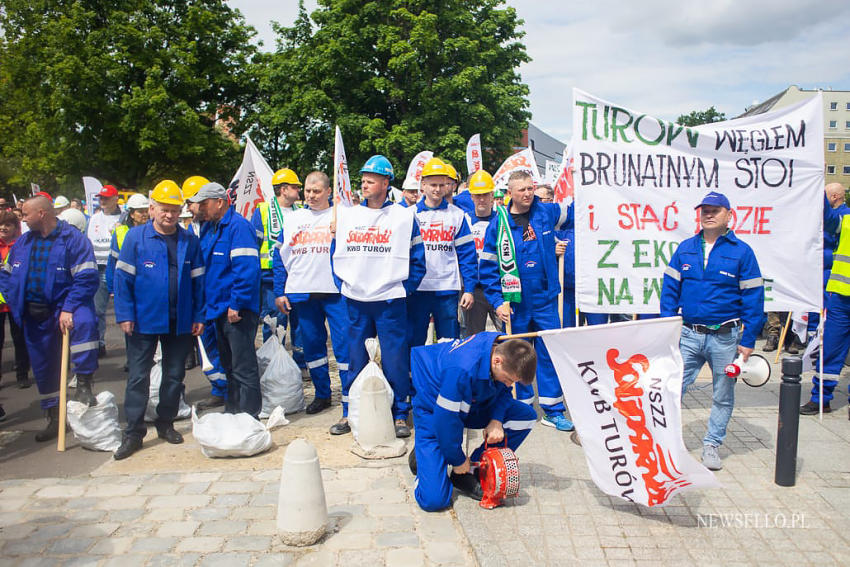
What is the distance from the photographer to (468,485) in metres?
4.55

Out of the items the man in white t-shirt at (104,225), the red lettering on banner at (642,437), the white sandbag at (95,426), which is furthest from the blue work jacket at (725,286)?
→ the man in white t-shirt at (104,225)

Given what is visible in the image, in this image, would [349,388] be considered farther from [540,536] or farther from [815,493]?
[815,493]

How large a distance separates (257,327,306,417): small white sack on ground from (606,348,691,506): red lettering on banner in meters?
3.39

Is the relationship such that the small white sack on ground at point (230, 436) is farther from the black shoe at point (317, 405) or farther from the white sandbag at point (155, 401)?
the black shoe at point (317, 405)

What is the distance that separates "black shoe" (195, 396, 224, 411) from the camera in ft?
22.5

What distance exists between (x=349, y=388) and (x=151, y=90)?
26.4 m

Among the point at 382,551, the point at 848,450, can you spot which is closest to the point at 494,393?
the point at 382,551

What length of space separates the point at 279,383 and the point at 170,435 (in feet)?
3.72

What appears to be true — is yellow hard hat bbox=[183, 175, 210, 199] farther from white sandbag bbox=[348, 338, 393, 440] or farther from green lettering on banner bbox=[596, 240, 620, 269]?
green lettering on banner bbox=[596, 240, 620, 269]

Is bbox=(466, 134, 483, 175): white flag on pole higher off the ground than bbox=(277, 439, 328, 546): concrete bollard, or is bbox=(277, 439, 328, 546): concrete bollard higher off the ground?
bbox=(466, 134, 483, 175): white flag on pole

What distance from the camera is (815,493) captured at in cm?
453

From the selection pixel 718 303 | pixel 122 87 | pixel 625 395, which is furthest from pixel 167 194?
pixel 122 87

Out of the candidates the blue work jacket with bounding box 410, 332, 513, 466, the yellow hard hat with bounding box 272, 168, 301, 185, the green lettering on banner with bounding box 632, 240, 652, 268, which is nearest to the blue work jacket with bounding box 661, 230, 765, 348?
the green lettering on banner with bounding box 632, 240, 652, 268

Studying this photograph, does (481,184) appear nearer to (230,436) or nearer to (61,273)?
(230,436)
